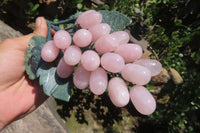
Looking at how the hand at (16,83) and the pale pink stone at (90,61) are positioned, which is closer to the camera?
the pale pink stone at (90,61)

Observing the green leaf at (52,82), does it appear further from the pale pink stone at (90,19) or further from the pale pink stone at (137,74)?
the pale pink stone at (137,74)

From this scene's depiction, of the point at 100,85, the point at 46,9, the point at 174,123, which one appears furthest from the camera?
the point at 46,9

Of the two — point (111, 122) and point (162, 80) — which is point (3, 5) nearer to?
point (111, 122)

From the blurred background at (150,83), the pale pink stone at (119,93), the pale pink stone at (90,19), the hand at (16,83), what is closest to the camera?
the pale pink stone at (119,93)

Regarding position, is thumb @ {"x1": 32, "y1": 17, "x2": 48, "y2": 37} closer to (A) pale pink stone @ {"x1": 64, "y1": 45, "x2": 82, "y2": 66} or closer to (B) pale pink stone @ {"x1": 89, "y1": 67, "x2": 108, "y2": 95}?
(A) pale pink stone @ {"x1": 64, "y1": 45, "x2": 82, "y2": 66}

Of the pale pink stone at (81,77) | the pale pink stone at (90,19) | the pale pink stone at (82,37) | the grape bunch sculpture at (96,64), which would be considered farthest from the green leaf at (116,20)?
the pale pink stone at (81,77)

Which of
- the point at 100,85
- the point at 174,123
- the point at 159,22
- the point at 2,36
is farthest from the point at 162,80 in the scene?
the point at 2,36
